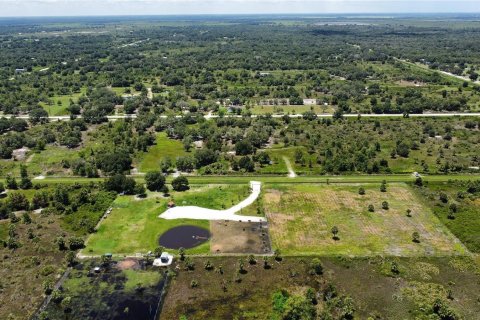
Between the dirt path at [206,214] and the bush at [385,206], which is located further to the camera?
the bush at [385,206]

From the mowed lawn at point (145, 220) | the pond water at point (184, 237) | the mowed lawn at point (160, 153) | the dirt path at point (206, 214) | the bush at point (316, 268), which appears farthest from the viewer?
the mowed lawn at point (160, 153)

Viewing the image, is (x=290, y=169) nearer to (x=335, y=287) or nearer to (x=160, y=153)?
(x=160, y=153)

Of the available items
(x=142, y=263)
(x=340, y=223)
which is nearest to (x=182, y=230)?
(x=142, y=263)

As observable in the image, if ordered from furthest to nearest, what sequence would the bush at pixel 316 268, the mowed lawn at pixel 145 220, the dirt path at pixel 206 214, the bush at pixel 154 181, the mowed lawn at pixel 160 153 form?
1. the mowed lawn at pixel 160 153
2. the bush at pixel 154 181
3. the dirt path at pixel 206 214
4. the mowed lawn at pixel 145 220
5. the bush at pixel 316 268

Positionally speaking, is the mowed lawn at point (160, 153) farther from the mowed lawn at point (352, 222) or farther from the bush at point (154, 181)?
the mowed lawn at point (352, 222)

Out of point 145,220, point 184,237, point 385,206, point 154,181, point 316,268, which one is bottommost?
point 184,237

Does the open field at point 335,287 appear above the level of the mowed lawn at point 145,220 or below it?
below

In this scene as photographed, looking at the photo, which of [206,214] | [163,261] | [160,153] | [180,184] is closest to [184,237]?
[163,261]

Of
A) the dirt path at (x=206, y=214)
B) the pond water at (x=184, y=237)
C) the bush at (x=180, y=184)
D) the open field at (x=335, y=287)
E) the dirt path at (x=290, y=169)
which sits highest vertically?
the bush at (x=180, y=184)

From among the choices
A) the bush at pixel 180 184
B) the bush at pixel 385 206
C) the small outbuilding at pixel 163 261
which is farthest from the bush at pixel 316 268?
the bush at pixel 180 184
